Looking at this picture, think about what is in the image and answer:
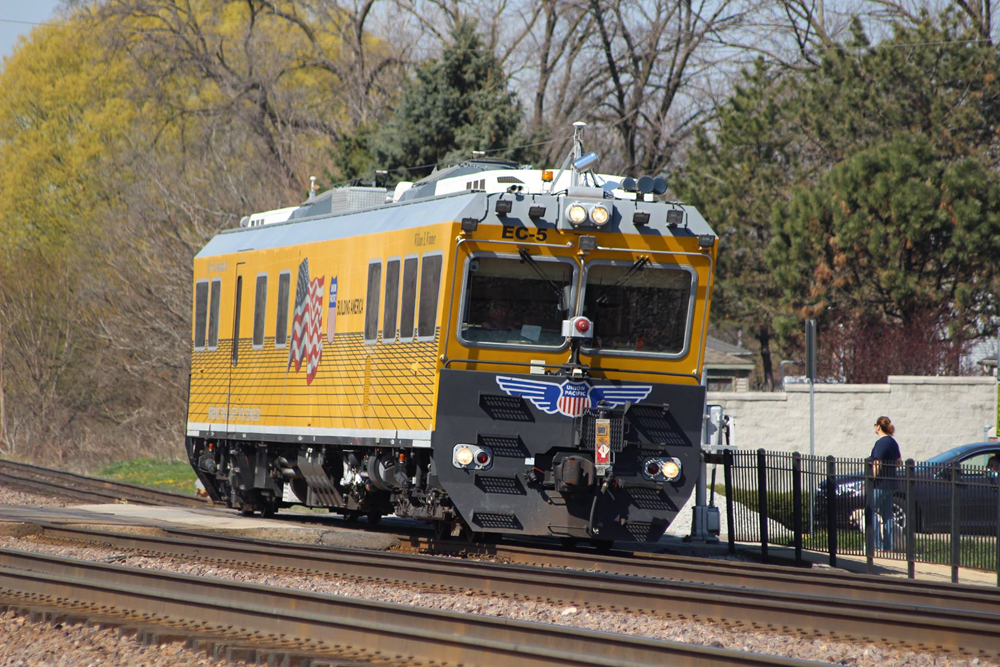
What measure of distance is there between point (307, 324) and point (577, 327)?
159 inches

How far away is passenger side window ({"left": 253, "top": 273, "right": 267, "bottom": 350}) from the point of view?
16406 millimetres

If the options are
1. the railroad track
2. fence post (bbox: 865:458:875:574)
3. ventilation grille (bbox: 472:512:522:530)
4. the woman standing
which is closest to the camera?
ventilation grille (bbox: 472:512:522:530)

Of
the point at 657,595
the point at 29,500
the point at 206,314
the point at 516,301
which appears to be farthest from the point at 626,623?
the point at 29,500

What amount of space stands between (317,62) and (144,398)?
39.8 feet

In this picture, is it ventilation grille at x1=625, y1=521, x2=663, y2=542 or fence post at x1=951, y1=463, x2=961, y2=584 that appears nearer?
ventilation grille at x1=625, y1=521, x2=663, y2=542

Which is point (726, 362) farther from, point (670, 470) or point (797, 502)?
point (670, 470)

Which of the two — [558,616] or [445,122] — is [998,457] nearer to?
[558,616]

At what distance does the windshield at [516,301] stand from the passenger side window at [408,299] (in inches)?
30.4

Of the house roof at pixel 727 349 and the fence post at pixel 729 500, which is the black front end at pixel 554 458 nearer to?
the fence post at pixel 729 500

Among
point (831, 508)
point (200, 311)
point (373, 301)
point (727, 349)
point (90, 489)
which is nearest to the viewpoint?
point (373, 301)

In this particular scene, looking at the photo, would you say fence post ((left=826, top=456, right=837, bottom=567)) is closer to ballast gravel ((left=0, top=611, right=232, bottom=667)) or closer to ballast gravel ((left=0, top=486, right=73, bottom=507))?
ballast gravel ((left=0, top=611, right=232, bottom=667))

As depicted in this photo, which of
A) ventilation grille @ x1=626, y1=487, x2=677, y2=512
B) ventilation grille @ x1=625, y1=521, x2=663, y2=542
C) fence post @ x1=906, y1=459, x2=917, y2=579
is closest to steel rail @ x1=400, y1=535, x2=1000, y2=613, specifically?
ventilation grille @ x1=625, y1=521, x2=663, y2=542

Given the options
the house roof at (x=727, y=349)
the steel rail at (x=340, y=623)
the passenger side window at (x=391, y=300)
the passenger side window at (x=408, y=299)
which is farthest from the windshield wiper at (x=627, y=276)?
the house roof at (x=727, y=349)

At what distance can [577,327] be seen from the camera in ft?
41.5
